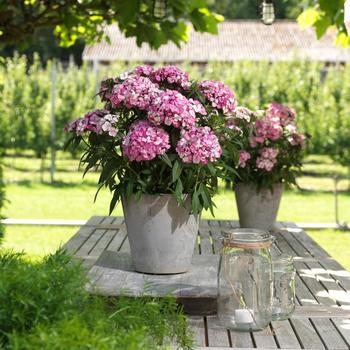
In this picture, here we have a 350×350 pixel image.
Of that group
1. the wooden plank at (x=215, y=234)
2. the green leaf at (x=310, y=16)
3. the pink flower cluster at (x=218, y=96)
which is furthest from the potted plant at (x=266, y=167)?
the pink flower cluster at (x=218, y=96)

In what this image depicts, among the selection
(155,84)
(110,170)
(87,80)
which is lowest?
(87,80)

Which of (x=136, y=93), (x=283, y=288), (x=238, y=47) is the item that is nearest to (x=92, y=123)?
(x=136, y=93)

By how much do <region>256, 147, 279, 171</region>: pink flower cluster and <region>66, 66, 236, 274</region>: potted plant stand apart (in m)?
1.88

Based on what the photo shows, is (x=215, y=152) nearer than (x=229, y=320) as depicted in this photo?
No

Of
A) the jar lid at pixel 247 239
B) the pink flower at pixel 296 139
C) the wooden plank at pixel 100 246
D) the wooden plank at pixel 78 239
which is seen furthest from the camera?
the pink flower at pixel 296 139

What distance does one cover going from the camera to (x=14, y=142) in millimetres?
13875

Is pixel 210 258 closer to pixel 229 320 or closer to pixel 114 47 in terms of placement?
pixel 229 320

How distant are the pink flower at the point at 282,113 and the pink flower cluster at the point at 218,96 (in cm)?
208

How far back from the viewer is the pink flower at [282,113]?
5.39m

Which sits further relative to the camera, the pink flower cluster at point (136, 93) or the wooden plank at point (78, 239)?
the wooden plank at point (78, 239)

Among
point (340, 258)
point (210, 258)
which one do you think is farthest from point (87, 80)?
point (210, 258)

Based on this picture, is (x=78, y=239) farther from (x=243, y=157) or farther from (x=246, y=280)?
(x=246, y=280)

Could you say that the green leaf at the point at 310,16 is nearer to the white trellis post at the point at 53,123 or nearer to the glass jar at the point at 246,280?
the glass jar at the point at 246,280

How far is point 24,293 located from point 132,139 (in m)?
1.29
